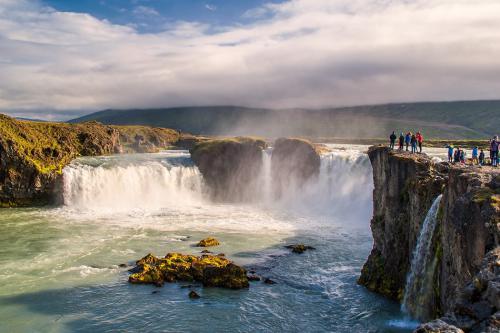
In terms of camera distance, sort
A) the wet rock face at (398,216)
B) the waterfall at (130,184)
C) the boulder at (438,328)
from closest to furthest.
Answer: the boulder at (438,328) < the wet rock face at (398,216) < the waterfall at (130,184)

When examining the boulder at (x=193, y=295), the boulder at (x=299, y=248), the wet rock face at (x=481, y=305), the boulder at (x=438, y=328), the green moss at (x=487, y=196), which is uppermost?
the green moss at (x=487, y=196)

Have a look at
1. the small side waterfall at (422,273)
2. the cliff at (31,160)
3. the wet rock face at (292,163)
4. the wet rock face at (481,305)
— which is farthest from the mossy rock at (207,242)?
the wet rock face at (292,163)

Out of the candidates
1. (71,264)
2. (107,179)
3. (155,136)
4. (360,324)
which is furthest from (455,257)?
(155,136)

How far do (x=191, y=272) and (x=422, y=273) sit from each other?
51.7ft

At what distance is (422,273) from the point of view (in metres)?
23.7

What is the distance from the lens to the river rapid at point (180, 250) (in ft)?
84.5

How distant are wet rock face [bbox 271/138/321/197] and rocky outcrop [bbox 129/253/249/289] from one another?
40962 mm

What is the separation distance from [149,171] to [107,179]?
7.17 meters

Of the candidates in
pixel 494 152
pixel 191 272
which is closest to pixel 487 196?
pixel 494 152

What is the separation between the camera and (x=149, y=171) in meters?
72.7

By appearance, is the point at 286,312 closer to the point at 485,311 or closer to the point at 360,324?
the point at 360,324

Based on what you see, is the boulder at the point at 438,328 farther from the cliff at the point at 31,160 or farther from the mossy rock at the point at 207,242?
the cliff at the point at 31,160

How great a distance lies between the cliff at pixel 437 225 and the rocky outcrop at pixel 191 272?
8.66 m

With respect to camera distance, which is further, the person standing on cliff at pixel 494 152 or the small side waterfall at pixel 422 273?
the person standing on cliff at pixel 494 152
